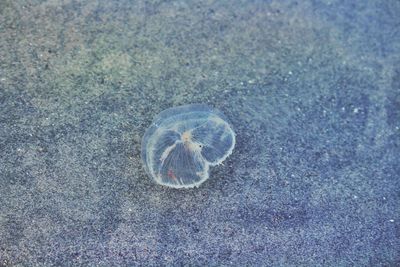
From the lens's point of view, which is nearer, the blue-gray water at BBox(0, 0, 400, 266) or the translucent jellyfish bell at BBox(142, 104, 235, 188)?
the blue-gray water at BBox(0, 0, 400, 266)

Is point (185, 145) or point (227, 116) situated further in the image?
point (227, 116)

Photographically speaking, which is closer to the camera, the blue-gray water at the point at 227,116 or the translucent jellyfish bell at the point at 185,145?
the blue-gray water at the point at 227,116

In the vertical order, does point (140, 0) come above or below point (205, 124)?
above

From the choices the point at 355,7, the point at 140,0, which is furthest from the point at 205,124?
the point at 355,7

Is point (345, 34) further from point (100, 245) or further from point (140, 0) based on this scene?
point (100, 245)
